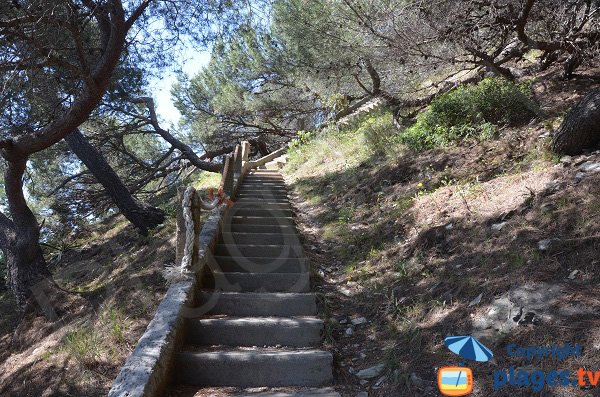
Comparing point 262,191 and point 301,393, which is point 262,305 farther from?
point 262,191

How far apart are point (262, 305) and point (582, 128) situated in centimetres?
388

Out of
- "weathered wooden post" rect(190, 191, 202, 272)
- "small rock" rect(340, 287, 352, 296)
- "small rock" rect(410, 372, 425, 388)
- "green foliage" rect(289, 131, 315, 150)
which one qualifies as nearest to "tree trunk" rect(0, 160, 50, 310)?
"weathered wooden post" rect(190, 191, 202, 272)

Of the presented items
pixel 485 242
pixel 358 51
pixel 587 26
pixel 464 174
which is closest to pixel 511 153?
pixel 464 174

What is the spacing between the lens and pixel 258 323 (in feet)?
14.4

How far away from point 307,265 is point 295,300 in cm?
86

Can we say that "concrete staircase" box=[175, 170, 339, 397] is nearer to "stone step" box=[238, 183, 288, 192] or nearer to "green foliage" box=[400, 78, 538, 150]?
"green foliage" box=[400, 78, 538, 150]

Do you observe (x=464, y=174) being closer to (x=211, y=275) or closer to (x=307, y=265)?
(x=307, y=265)

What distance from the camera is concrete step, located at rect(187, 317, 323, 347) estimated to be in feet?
14.2

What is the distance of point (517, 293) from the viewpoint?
11.2 feet

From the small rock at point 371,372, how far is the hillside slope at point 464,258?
11 mm

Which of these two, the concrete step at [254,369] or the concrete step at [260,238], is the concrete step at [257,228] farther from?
the concrete step at [254,369]

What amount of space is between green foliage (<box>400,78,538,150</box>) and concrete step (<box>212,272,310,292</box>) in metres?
3.47

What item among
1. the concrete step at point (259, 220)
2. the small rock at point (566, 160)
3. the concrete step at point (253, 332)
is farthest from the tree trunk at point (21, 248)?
the small rock at point (566, 160)

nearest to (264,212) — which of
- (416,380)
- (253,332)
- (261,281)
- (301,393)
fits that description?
(261,281)
